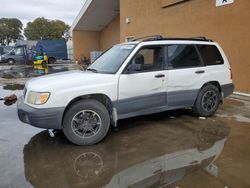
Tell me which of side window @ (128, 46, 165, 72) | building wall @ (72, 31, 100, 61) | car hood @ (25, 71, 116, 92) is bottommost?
car hood @ (25, 71, 116, 92)

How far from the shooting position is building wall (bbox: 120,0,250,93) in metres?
8.48

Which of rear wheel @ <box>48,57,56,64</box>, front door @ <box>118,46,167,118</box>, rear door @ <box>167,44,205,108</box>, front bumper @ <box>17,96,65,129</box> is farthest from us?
rear wheel @ <box>48,57,56,64</box>

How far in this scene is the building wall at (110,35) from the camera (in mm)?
25516

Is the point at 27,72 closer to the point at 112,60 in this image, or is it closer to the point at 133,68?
the point at 112,60

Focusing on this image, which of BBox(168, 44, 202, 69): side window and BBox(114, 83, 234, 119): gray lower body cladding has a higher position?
BBox(168, 44, 202, 69): side window

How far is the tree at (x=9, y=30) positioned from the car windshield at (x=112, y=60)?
81.8m

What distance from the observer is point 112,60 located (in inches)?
208

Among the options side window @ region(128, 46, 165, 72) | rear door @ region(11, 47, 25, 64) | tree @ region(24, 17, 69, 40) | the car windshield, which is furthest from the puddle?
tree @ region(24, 17, 69, 40)

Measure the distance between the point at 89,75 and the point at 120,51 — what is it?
1.03 meters

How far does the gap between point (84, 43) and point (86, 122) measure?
25981 mm

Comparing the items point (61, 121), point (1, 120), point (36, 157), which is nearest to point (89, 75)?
point (61, 121)

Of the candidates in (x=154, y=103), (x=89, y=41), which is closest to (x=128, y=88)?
(x=154, y=103)

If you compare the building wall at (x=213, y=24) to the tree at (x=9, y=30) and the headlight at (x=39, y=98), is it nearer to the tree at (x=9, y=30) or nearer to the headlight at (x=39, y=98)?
the headlight at (x=39, y=98)

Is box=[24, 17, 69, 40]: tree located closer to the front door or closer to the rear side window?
the rear side window
